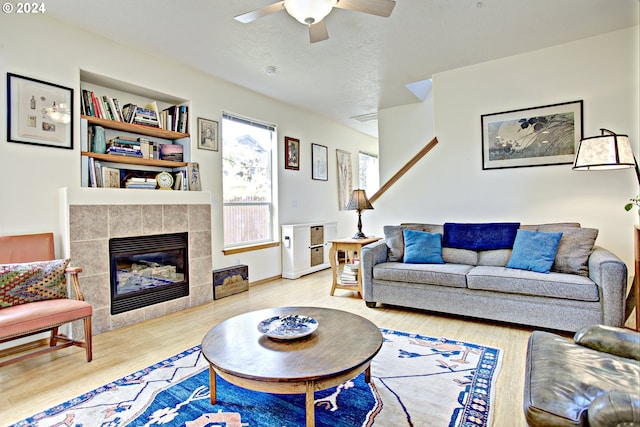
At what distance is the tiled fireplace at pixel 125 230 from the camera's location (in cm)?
284

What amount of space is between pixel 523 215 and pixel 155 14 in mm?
4052

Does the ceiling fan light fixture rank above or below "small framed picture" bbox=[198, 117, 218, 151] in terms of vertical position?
above

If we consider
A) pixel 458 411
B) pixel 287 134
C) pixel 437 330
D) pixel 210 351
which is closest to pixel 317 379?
pixel 210 351

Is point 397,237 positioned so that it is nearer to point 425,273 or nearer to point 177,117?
point 425,273

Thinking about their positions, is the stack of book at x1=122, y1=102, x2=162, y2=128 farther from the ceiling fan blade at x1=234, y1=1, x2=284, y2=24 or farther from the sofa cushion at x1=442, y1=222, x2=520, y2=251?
the sofa cushion at x1=442, y1=222, x2=520, y2=251

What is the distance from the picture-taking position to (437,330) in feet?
9.58

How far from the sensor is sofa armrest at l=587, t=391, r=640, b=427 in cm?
100

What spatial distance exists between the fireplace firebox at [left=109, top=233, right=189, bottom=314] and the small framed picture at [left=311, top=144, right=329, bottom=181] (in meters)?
2.74

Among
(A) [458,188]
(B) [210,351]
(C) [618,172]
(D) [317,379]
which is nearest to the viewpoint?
(D) [317,379]

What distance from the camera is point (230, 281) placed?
13.5 ft

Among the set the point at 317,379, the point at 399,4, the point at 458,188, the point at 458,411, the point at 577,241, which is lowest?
the point at 458,411

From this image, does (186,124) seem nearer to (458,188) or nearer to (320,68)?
(320,68)

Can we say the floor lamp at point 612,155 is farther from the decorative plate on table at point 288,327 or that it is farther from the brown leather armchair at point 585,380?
the decorative plate on table at point 288,327

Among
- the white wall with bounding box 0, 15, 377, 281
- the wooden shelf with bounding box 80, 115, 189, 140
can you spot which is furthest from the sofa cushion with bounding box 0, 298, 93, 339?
the wooden shelf with bounding box 80, 115, 189, 140
